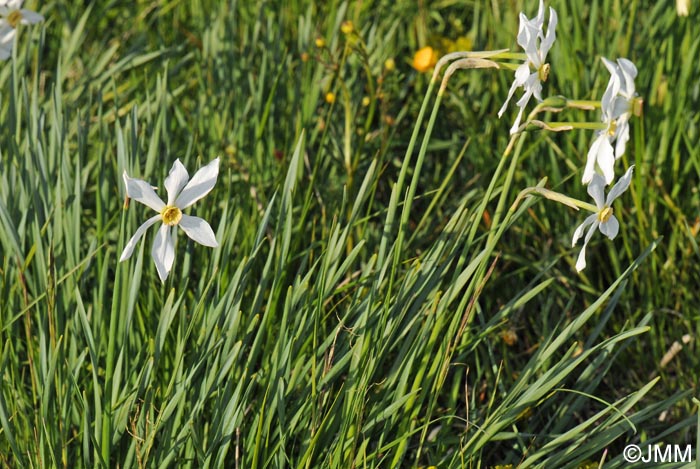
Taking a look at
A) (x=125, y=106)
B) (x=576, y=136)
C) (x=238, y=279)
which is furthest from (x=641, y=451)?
(x=125, y=106)

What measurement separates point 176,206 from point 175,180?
4 cm

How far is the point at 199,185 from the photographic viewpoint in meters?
1.23

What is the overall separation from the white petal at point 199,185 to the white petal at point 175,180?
1cm

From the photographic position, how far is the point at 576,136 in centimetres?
215

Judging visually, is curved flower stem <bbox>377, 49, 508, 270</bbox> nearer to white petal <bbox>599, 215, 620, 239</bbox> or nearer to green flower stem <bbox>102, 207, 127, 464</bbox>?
white petal <bbox>599, 215, 620, 239</bbox>

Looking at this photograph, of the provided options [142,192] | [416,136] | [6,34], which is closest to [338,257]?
[416,136]

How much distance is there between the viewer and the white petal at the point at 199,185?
122 centimetres

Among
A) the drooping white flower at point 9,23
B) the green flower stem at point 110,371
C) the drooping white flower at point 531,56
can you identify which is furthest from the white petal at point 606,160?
the drooping white flower at point 9,23

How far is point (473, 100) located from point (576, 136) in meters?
0.36

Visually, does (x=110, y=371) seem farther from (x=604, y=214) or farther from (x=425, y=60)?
(x=425, y=60)

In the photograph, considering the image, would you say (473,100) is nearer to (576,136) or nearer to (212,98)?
(576,136)

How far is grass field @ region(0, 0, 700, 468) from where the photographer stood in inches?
53.4

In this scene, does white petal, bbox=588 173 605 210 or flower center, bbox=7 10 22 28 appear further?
flower center, bbox=7 10 22 28

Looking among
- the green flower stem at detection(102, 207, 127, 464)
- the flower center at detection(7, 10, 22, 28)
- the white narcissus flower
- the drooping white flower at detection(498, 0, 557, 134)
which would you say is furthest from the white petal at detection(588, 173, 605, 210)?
the flower center at detection(7, 10, 22, 28)
